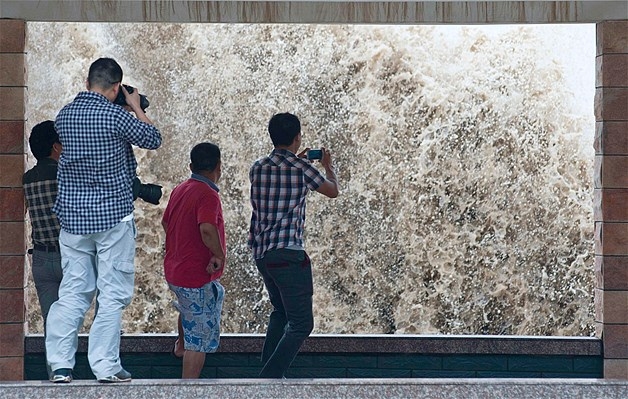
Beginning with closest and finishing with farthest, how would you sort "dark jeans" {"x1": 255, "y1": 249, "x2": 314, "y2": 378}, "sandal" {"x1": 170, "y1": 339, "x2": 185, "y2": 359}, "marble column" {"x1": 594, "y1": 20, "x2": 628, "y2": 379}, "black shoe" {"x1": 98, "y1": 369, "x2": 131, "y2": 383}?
"black shoe" {"x1": 98, "y1": 369, "x2": 131, "y2": 383}, "dark jeans" {"x1": 255, "y1": 249, "x2": 314, "y2": 378}, "sandal" {"x1": 170, "y1": 339, "x2": 185, "y2": 359}, "marble column" {"x1": 594, "y1": 20, "x2": 628, "y2": 379}

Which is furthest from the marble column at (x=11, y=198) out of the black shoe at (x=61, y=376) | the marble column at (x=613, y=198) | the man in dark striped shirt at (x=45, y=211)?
the marble column at (x=613, y=198)

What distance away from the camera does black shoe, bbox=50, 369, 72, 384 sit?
19.1ft

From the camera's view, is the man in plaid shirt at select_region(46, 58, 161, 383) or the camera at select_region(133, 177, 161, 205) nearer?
the man in plaid shirt at select_region(46, 58, 161, 383)

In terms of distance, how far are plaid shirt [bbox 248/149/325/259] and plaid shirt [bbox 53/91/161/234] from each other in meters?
0.72

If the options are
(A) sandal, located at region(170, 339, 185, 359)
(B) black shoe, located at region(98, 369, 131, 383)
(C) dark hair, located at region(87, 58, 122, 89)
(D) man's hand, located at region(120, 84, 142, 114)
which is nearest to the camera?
(B) black shoe, located at region(98, 369, 131, 383)

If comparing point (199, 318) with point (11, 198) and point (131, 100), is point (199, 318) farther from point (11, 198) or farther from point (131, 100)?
point (11, 198)

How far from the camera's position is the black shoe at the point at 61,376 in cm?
581

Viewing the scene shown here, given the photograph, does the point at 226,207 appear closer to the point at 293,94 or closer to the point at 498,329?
the point at 293,94

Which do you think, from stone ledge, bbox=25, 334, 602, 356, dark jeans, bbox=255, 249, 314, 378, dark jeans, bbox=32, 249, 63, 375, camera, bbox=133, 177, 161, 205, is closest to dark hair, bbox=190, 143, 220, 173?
camera, bbox=133, 177, 161, 205

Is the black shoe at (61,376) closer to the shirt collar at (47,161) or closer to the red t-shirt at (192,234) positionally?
the red t-shirt at (192,234)

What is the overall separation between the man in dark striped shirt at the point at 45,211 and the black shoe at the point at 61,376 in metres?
0.72

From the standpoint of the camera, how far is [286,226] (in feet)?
20.8

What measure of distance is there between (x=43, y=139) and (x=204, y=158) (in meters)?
0.88

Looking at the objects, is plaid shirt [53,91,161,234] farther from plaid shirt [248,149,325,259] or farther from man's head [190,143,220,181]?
plaid shirt [248,149,325,259]
